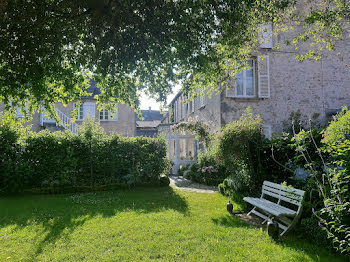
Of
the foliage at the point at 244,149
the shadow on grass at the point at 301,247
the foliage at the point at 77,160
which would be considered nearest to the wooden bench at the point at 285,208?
the shadow on grass at the point at 301,247

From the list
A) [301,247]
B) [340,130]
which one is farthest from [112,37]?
[301,247]

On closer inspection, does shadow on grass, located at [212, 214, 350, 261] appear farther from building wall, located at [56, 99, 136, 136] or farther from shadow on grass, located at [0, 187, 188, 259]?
building wall, located at [56, 99, 136, 136]

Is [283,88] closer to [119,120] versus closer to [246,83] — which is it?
[246,83]

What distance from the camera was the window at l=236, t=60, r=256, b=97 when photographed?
1205 centimetres

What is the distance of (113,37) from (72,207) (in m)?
4.73

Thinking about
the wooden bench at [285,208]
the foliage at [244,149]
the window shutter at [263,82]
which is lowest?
the wooden bench at [285,208]

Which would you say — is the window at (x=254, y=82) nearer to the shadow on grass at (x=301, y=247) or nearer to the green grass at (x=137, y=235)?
the green grass at (x=137, y=235)

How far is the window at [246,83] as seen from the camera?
12.1 meters

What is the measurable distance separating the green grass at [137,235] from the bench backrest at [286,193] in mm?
651

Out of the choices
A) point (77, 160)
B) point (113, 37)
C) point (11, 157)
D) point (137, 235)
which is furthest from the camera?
point (77, 160)

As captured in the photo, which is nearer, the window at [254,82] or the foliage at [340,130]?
the foliage at [340,130]

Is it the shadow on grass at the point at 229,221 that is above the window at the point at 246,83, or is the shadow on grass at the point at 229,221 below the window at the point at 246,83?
below

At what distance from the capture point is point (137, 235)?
14.2 ft

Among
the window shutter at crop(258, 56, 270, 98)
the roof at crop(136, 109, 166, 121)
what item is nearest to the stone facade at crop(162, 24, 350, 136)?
the window shutter at crop(258, 56, 270, 98)
